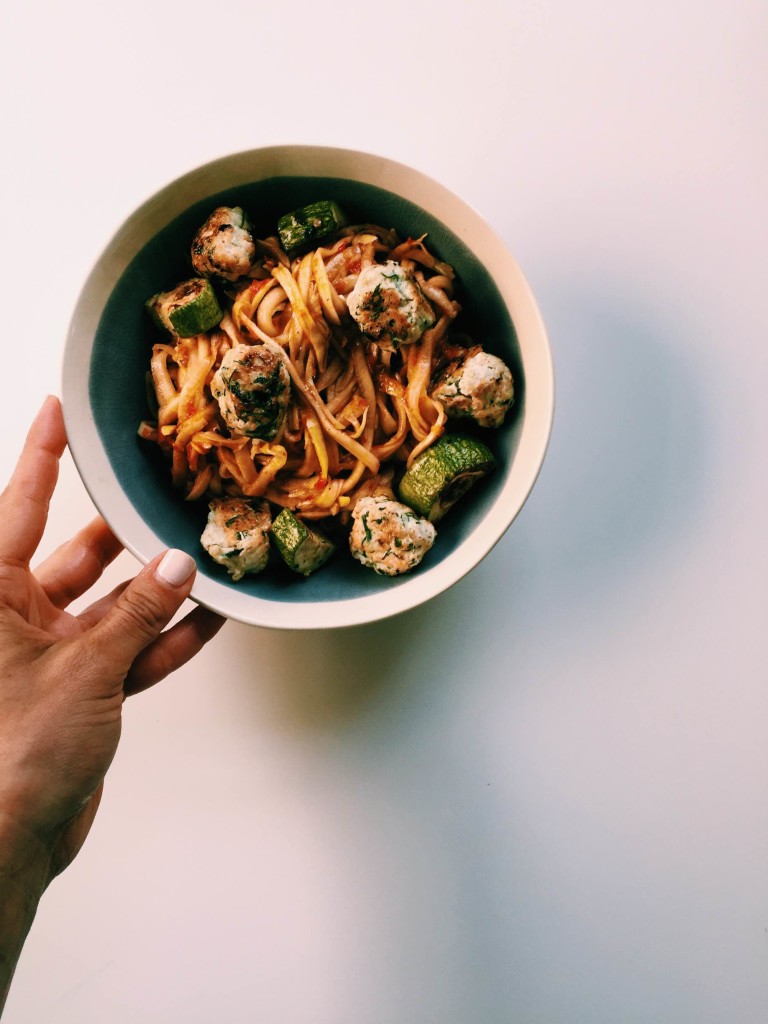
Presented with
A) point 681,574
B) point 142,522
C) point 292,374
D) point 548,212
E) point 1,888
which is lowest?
point 1,888

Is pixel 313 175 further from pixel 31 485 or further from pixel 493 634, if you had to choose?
pixel 493 634

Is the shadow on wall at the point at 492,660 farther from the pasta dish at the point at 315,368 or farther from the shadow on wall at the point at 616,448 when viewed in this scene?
the pasta dish at the point at 315,368

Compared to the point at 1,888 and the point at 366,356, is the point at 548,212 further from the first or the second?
the point at 1,888

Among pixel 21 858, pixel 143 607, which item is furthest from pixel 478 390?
pixel 21 858

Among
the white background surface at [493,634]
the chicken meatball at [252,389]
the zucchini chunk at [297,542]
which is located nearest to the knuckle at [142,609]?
the zucchini chunk at [297,542]

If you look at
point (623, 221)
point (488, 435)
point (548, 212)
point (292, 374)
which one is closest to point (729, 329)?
point (623, 221)

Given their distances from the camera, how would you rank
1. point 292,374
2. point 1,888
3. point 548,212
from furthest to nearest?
point 548,212, point 292,374, point 1,888
